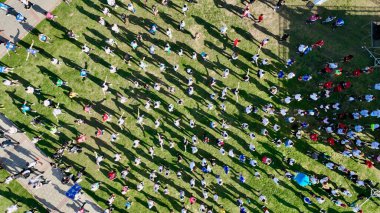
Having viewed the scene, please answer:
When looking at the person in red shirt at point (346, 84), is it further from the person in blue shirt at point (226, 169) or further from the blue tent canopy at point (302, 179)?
the person in blue shirt at point (226, 169)

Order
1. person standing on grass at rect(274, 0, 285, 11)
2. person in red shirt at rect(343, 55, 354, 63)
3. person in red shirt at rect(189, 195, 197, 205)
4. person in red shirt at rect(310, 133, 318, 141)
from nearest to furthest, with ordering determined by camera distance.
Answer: person in red shirt at rect(343, 55, 354, 63) < person in red shirt at rect(310, 133, 318, 141) < person standing on grass at rect(274, 0, 285, 11) < person in red shirt at rect(189, 195, 197, 205)

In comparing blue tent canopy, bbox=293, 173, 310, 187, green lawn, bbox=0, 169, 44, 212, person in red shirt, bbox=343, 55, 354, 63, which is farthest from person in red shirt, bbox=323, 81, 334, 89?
green lawn, bbox=0, 169, 44, 212

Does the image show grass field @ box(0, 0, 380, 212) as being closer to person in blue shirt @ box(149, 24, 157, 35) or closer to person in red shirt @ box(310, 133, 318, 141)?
person in blue shirt @ box(149, 24, 157, 35)

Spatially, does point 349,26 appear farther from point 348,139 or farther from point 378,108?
point 348,139

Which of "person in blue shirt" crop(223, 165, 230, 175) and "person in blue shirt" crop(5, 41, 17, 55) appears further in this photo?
"person in blue shirt" crop(5, 41, 17, 55)

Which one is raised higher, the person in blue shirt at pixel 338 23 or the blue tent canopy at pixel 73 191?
the person in blue shirt at pixel 338 23

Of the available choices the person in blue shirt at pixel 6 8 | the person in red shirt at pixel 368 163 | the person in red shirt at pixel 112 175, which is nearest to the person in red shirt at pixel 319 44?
the person in red shirt at pixel 368 163
